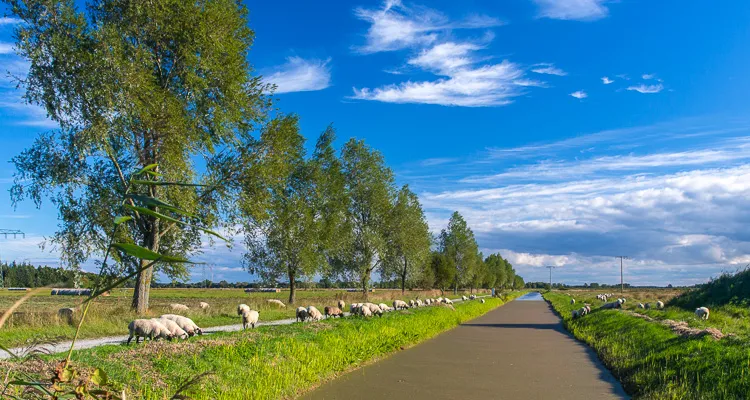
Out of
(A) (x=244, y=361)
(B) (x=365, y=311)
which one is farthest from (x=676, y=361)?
(B) (x=365, y=311)

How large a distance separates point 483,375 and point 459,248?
240 feet

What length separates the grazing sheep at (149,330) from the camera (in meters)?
13.6

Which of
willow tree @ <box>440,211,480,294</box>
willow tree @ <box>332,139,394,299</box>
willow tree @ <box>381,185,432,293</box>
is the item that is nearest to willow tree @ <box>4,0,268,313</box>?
willow tree @ <box>332,139,394,299</box>

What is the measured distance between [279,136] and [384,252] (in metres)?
26.5

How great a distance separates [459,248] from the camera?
284 ft

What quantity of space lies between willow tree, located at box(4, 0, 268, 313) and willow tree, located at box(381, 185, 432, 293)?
30.0 meters

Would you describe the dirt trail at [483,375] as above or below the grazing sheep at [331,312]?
below

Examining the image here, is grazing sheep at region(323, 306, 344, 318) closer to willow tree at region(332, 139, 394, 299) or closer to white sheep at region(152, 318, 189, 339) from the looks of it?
white sheep at region(152, 318, 189, 339)

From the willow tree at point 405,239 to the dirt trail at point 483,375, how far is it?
2985 centimetres

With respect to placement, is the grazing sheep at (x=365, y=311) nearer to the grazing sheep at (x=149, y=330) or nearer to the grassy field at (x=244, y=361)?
the grassy field at (x=244, y=361)

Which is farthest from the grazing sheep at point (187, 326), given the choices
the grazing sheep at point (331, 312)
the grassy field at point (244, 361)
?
the grazing sheep at point (331, 312)

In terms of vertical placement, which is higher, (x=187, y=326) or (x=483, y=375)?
(x=187, y=326)

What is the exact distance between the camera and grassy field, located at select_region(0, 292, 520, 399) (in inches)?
356

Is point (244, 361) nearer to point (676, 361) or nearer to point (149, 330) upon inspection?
point (149, 330)
